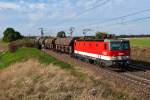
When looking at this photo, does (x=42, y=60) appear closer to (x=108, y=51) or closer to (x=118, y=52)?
(x=108, y=51)

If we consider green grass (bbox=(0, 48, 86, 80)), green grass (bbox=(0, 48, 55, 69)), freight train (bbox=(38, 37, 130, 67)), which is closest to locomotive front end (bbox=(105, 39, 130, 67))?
freight train (bbox=(38, 37, 130, 67))

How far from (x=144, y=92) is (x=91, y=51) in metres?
16.9

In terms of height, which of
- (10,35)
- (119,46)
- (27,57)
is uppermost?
(10,35)

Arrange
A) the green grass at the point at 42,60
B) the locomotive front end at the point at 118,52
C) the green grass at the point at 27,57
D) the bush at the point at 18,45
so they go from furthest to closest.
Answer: the bush at the point at 18,45 < the green grass at the point at 27,57 < the locomotive front end at the point at 118,52 < the green grass at the point at 42,60

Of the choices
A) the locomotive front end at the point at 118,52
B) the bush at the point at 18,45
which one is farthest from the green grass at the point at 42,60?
the bush at the point at 18,45

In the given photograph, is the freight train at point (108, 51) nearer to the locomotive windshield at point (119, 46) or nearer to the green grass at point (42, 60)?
the locomotive windshield at point (119, 46)

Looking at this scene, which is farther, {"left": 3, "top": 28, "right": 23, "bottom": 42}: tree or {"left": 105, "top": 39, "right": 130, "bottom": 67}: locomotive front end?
{"left": 3, "top": 28, "right": 23, "bottom": 42}: tree

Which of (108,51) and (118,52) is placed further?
(108,51)

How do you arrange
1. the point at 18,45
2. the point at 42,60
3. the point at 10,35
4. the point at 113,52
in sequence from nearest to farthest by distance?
the point at 113,52 → the point at 42,60 → the point at 18,45 → the point at 10,35

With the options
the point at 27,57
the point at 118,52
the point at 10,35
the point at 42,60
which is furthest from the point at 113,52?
the point at 10,35

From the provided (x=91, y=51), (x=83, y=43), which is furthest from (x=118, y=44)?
(x=83, y=43)

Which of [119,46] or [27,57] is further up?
[119,46]

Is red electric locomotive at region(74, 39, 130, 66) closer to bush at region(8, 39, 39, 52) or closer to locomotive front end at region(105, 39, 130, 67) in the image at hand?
locomotive front end at region(105, 39, 130, 67)

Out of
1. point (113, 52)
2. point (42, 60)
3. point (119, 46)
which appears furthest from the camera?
point (42, 60)
